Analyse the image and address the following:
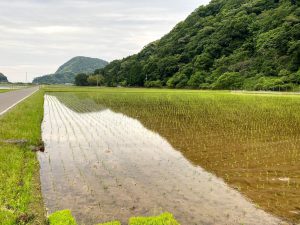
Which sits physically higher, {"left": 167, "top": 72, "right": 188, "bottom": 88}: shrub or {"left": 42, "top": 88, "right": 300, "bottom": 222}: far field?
{"left": 167, "top": 72, "right": 188, "bottom": 88}: shrub

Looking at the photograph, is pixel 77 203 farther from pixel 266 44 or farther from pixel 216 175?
pixel 266 44

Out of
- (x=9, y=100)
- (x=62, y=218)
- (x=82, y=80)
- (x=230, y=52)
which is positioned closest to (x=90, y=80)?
(x=82, y=80)

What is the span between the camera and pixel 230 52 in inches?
4405

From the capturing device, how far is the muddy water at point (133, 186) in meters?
6.71

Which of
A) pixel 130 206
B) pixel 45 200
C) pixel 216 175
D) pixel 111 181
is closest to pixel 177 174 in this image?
pixel 216 175

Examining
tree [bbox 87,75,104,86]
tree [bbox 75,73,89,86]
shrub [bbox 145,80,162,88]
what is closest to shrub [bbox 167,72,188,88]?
shrub [bbox 145,80,162,88]

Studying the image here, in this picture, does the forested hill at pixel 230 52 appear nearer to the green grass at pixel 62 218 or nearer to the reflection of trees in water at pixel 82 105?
the reflection of trees in water at pixel 82 105

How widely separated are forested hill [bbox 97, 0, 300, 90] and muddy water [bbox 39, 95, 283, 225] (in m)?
62.4

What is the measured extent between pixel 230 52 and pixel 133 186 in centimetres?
10932

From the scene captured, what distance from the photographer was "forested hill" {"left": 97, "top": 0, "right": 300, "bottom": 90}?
8125cm

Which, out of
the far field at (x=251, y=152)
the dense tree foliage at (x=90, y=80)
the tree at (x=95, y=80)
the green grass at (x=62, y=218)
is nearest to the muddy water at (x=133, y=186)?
the green grass at (x=62, y=218)

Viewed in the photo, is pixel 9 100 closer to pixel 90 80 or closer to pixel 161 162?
pixel 161 162

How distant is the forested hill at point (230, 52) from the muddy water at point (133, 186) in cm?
6243

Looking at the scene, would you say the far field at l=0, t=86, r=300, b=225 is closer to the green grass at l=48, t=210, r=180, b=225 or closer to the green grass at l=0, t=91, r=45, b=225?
the green grass at l=0, t=91, r=45, b=225
